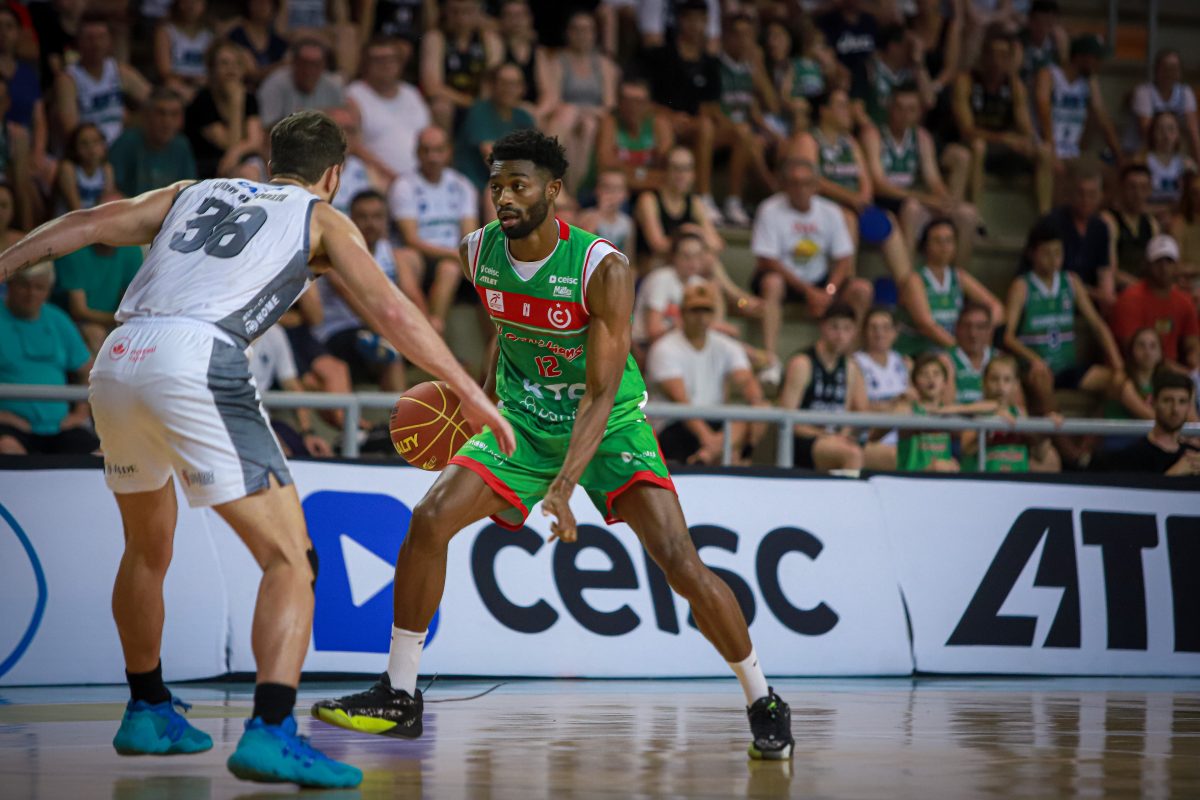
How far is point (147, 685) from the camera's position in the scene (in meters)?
5.65

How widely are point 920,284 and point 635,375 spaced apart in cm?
722

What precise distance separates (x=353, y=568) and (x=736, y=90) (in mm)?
7513

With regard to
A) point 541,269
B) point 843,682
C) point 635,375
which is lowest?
point 843,682

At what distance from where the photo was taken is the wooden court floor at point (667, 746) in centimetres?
504

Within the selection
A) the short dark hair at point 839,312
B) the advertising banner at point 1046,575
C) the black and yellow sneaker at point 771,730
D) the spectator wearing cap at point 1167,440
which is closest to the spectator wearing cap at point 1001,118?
the short dark hair at point 839,312

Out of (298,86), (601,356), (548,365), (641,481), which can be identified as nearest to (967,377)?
(298,86)

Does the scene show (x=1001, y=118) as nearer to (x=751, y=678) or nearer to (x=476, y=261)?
(x=476, y=261)

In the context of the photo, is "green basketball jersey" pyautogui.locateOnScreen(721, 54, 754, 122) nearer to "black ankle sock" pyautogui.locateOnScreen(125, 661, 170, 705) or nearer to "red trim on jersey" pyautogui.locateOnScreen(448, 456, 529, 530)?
"red trim on jersey" pyautogui.locateOnScreen(448, 456, 529, 530)

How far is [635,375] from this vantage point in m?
6.65

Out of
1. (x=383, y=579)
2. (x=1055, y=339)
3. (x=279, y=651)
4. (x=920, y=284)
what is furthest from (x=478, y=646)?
(x=1055, y=339)

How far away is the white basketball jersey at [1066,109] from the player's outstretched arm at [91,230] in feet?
41.0

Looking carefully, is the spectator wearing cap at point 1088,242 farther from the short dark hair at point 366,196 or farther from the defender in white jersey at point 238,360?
the defender in white jersey at point 238,360

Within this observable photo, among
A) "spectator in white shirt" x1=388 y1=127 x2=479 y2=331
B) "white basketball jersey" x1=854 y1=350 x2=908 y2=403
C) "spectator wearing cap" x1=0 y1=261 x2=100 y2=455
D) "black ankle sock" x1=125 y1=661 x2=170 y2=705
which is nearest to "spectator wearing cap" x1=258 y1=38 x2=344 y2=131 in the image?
"spectator in white shirt" x1=388 y1=127 x2=479 y2=331

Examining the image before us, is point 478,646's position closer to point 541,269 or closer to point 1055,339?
point 541,269
